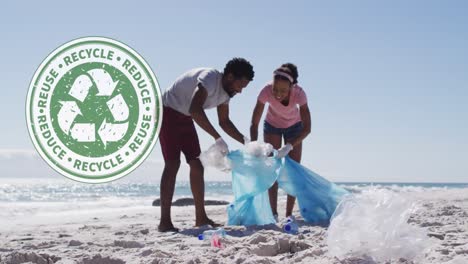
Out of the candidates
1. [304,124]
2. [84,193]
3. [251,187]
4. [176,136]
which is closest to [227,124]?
[176,136]

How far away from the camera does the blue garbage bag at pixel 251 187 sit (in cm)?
378

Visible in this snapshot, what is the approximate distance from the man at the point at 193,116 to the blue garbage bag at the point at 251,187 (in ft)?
0.54

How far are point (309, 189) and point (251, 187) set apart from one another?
549mm

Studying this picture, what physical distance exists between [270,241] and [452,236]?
1.02 meters

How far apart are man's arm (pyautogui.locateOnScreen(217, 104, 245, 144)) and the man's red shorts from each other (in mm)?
237

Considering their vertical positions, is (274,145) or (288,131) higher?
(288,131)

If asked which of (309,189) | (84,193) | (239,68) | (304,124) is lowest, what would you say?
(84,193)

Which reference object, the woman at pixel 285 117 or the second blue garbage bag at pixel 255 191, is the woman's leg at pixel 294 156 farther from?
the second blue garbage bag at pixel 255 191

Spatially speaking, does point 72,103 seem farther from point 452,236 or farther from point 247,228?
point 452,236

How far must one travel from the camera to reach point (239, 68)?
3656 mm

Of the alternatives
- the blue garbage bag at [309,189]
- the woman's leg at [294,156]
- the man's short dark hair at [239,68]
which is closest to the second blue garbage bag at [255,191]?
the blue garbage bag at [309,189]

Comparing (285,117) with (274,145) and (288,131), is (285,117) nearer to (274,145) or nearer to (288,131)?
(288,131)

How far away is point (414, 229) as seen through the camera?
2.21m

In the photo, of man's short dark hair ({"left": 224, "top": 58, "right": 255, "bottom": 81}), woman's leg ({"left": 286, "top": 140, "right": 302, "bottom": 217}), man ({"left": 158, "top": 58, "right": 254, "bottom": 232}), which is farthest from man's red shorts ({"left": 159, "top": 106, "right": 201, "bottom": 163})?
woman's leg ({"left": 286, "top": 140, "right": 302, "bottom": 217})
